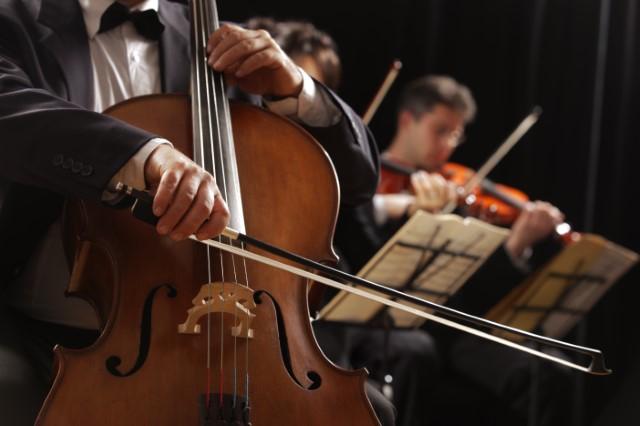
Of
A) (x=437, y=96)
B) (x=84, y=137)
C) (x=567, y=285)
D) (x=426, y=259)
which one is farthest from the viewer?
(x=437, y=96)

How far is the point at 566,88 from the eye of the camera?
3260mm

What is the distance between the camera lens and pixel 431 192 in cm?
283

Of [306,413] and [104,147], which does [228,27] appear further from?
[306,413]

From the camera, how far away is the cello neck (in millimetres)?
1078

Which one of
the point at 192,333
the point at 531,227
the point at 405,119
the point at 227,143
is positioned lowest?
the point at 531,227

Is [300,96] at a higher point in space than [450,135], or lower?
higher

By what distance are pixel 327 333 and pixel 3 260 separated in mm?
1319

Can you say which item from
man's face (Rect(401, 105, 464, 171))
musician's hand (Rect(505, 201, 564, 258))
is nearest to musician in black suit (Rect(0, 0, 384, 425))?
musician's hand (Rect(505, 201, 564, 258))

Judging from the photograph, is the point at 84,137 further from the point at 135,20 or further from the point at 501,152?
the point at 501,152

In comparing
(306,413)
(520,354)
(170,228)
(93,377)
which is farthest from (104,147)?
(520,354)

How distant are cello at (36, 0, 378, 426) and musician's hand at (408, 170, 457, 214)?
161 centimetres

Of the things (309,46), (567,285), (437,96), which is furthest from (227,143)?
(437,96)

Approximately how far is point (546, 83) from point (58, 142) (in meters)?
2.60

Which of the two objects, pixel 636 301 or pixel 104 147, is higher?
pixel 104 147
